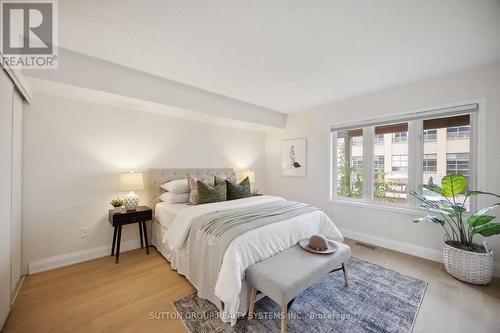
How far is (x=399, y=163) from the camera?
300 cm

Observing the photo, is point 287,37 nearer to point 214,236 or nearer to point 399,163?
point 214,236

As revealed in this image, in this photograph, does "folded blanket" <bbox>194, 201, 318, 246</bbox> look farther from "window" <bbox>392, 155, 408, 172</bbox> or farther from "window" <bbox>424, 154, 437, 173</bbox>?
"window" <bbox>424, 154, 437, 173</bbox>

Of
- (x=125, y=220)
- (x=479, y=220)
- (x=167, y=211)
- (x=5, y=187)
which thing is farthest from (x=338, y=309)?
(x=5, y=187)

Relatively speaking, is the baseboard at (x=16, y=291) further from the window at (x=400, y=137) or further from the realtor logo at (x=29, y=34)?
the window at (x=400, y=137)

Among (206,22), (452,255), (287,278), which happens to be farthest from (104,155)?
(452,255)

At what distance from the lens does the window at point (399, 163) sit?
2.96 meters

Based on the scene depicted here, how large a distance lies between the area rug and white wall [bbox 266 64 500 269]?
88 cm

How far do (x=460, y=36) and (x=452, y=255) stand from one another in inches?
88.7

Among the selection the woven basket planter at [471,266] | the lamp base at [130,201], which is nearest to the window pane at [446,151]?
the woven basket planter at [471,266]

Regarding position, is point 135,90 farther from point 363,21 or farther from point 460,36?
point 460,36

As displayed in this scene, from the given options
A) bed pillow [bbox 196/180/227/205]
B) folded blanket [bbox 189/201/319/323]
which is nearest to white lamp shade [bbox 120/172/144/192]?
bed pillow [bbox 196/180/227/205]

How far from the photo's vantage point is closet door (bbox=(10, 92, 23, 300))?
1850 mm

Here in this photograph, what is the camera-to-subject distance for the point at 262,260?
1700mm

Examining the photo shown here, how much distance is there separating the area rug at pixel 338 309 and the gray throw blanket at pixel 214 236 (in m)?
0.17
